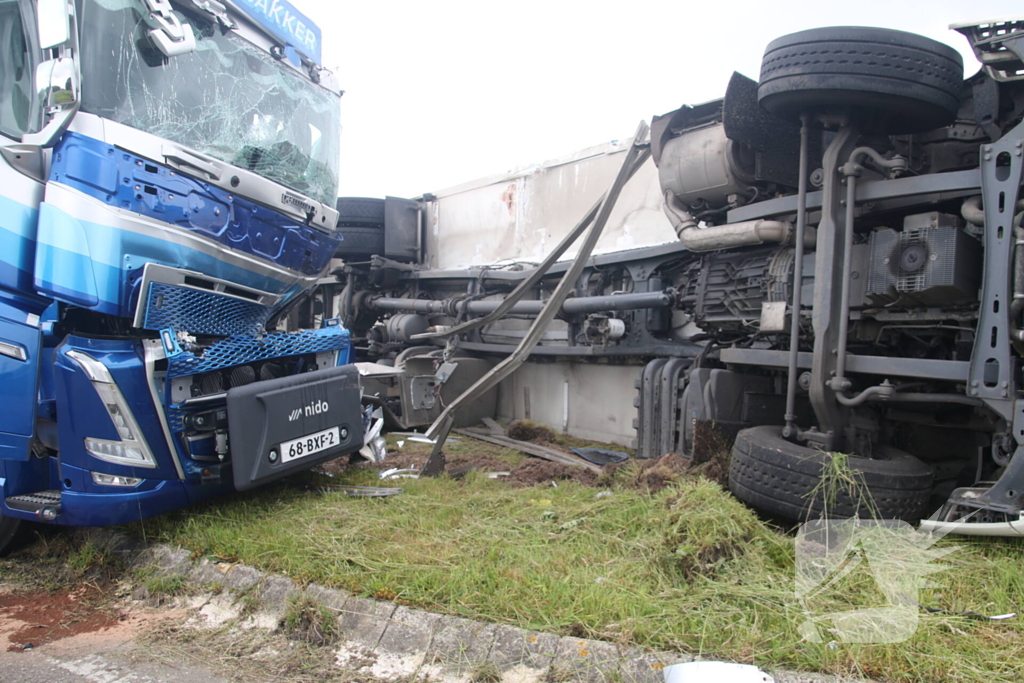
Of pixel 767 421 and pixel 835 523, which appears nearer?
pixel 835 523

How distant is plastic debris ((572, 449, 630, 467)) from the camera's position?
A: 18.5 feet

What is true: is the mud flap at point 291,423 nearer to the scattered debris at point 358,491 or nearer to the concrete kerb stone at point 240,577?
the scattered debris at point 358,491

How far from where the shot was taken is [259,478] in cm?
377

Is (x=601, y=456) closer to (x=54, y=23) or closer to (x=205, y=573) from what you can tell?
(x=205, y=573)

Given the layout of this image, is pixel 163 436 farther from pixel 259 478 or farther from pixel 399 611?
pixel 399 611

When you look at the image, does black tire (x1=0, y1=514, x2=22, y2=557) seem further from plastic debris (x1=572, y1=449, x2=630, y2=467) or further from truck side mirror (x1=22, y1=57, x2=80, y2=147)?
plastic debris (x1=572, y1=449, x2=630, y2=467)

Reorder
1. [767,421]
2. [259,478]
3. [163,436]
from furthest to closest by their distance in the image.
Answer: [767,421] → [259,478] → [163,436]

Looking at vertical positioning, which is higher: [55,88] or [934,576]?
[55,88]

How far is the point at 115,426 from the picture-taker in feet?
11.1

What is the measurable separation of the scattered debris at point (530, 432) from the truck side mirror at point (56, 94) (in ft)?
14.5

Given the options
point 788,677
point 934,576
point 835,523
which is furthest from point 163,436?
point 934,576

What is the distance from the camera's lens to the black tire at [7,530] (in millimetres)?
3869

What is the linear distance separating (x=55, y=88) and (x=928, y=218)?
166 inches

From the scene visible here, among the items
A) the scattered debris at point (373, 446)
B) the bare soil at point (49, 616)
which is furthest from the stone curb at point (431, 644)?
the scattered debris at point (373, 446)
